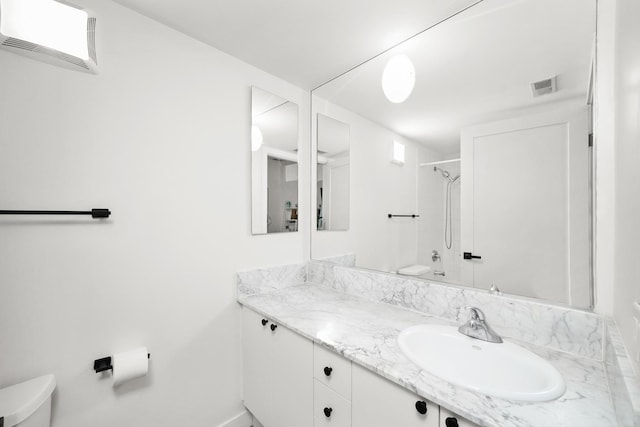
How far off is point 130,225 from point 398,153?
1.53 meters

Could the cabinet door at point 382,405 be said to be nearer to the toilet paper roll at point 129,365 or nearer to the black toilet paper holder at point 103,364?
the toilet paper roll at point 129,365

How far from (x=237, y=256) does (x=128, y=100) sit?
1.02m

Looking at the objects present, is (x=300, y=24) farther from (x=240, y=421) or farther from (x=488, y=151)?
(x=240, y=421)

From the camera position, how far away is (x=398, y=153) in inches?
63.7

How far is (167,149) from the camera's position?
1421 millimetres

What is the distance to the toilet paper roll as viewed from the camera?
1169 millimetres

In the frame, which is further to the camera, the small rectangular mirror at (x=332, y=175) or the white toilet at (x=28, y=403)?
the small rectangular mirror at (x=332, y=175)

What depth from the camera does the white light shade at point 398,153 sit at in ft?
5.24

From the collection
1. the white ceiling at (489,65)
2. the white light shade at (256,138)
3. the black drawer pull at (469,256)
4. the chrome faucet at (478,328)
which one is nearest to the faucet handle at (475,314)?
the chrome faucet at (478,328)

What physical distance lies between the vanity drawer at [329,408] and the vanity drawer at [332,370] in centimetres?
3

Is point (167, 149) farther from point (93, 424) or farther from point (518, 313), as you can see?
point (518, 313)

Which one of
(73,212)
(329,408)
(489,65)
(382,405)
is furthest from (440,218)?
(73,212)

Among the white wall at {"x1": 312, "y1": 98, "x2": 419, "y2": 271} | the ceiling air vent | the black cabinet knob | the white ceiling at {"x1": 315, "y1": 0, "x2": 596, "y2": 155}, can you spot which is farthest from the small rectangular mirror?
the black cabinet knob

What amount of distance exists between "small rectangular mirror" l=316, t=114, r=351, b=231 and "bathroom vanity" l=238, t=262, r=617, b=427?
0.44 m
